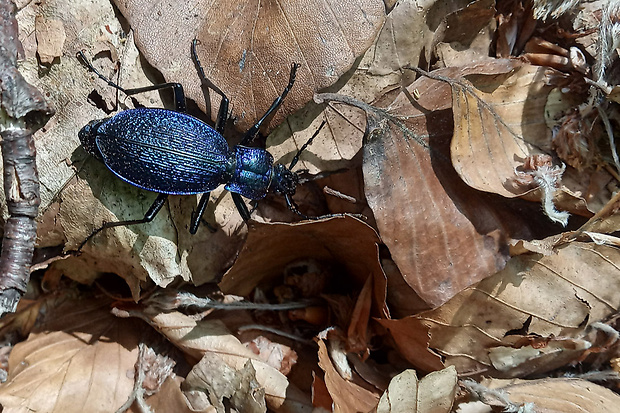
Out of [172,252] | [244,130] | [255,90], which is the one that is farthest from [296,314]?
[255,90]

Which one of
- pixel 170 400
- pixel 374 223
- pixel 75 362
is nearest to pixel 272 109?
pixel 374 223

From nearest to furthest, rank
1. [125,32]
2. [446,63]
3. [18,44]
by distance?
1. [18,44]
2. [125,32]
3. [446,63]

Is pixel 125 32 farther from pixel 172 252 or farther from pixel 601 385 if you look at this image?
pixel 601 385

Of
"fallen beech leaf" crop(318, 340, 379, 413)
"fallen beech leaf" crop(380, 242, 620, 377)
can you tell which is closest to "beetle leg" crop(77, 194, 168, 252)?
"fallen beech leaf" crop(318, 340, 379, 413)

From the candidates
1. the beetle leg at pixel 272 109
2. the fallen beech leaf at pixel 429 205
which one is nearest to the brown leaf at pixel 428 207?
the fallen beech leaf at pixel 429 205

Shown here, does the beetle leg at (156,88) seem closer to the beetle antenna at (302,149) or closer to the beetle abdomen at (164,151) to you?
the beetle abdomen at (164,151)
